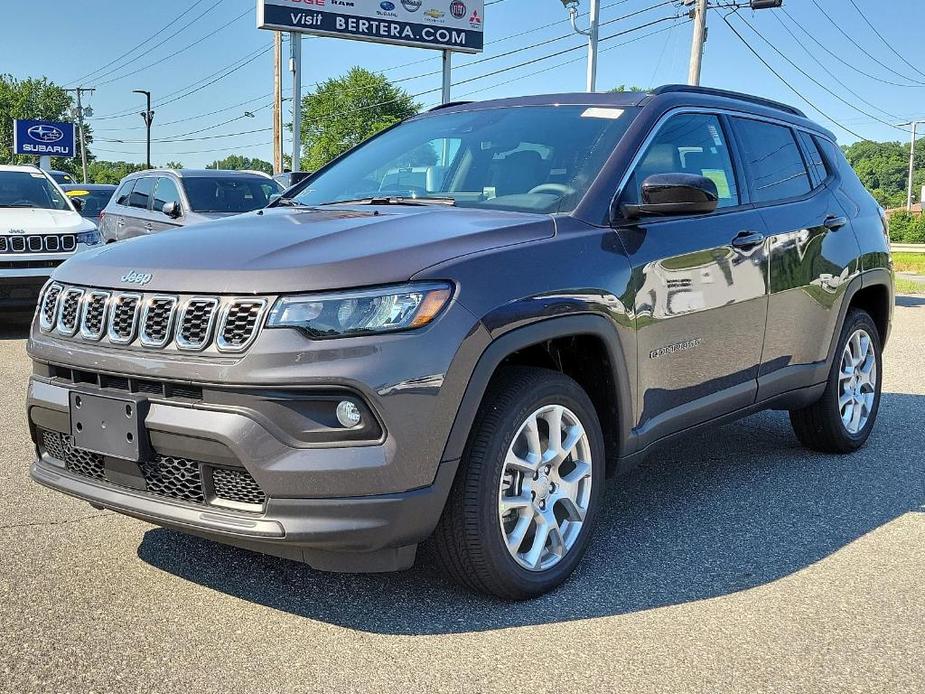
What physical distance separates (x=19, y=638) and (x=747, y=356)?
10.1 ft

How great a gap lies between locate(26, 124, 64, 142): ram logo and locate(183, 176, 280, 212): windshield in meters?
55.5

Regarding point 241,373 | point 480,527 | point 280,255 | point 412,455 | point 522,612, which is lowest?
point 522,612

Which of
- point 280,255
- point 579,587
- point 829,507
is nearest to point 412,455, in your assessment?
point 280,255

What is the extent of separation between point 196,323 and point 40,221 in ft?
26.2

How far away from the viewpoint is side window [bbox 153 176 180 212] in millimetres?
12539

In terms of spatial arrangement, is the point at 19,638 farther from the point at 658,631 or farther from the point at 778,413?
the point at 778,413

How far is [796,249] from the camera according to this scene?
4.86m

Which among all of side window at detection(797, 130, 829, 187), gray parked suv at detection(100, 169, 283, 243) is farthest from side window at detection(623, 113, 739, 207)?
gray parked suv at detection(100, 169, 283, 243)

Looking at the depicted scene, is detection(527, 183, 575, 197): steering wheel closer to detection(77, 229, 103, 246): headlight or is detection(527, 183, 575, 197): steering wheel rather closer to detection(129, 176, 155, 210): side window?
detection(77, 229, 103, 246): headlight

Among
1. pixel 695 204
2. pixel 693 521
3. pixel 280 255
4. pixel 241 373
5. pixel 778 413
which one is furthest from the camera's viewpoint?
pixel 778 413

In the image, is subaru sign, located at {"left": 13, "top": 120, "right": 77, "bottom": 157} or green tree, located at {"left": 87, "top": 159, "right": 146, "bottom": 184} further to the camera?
green tree, located at {"left": 87, "top": 159, "right": 146, "bottom": 184}

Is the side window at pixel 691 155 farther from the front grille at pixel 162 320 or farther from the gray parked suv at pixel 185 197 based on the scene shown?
the gray parked suv at pixel 185 197

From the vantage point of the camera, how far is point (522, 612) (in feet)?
11.1

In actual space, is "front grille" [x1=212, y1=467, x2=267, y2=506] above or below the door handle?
below
